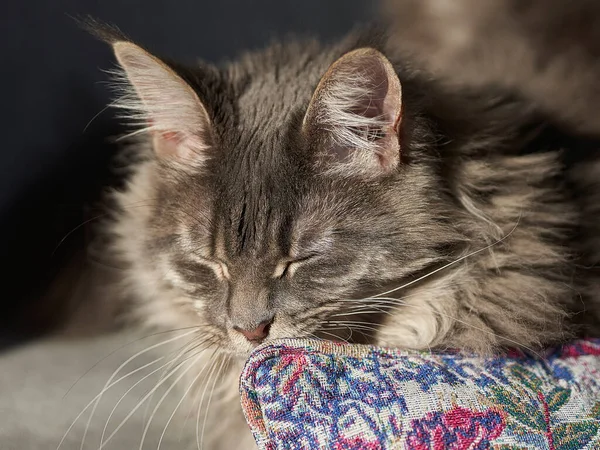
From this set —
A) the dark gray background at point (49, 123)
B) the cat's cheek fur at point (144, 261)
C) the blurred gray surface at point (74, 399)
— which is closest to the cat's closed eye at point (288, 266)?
the cat's cheek fur at point (144, 261)

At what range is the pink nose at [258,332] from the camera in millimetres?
1213

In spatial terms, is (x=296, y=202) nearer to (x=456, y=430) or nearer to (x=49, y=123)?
(x=456, y=430)

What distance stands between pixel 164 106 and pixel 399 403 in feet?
2.53

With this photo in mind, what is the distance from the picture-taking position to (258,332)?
4.00ft

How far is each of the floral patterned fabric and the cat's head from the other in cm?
12

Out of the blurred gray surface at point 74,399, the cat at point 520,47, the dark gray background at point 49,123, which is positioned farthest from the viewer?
the dark gray background at point 49,123

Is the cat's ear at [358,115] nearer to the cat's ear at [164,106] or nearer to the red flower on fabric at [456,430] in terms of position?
the cat's ear at [164,106]

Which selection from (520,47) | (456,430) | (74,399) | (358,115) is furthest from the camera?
(520,47)

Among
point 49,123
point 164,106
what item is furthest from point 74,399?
point 49,123

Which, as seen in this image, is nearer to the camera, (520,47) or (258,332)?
(258,332)

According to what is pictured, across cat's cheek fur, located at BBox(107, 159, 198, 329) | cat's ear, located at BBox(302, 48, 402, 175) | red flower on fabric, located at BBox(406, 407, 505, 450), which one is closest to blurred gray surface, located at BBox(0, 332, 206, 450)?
cat's cheek fur, located at BBox(107, 159, 198, 329)

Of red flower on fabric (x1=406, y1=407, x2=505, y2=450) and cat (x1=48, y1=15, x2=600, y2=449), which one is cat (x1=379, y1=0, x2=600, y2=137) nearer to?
cat (x1=48, y1=15, x2=600, y2=449)

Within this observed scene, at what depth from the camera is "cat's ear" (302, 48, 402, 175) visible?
1107 mm

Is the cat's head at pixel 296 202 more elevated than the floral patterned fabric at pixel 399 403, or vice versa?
the cat's head at pixel 296 202
